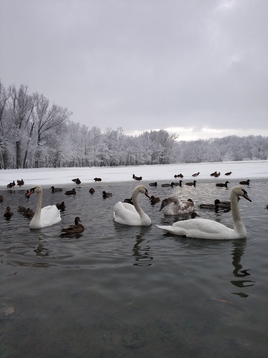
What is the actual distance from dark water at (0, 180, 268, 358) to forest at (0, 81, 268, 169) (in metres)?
45.1

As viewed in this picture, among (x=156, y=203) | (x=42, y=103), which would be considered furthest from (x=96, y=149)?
(x=156, y=203)

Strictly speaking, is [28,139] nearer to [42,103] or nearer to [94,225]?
[42,103]

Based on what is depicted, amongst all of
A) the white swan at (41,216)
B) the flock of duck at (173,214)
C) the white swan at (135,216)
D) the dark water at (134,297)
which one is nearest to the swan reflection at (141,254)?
the dark water at (134,297)

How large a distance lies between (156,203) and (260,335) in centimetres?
908

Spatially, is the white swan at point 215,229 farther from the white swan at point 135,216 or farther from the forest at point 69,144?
the forest at point 69,144

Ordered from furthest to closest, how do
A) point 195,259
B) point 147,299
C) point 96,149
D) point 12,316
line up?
1. point 96,149
2. point 195,259
3. point 147,299
4. point 12,316

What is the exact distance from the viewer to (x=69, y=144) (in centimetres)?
6444

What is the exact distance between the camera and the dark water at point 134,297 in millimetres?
2625

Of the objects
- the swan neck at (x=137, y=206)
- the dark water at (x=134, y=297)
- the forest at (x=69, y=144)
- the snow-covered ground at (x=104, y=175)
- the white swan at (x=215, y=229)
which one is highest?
the forest at (x=69, y=144)

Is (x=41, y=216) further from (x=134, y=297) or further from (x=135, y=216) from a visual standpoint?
(x=134, y=297)

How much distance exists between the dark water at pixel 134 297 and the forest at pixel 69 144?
45075mm

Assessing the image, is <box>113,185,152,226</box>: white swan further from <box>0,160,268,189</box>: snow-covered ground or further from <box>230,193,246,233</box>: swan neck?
<box>0,160,268,189</box>: snow-covered ground

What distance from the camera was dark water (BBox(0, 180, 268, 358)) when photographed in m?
2.62

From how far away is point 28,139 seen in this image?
48.1 meters
